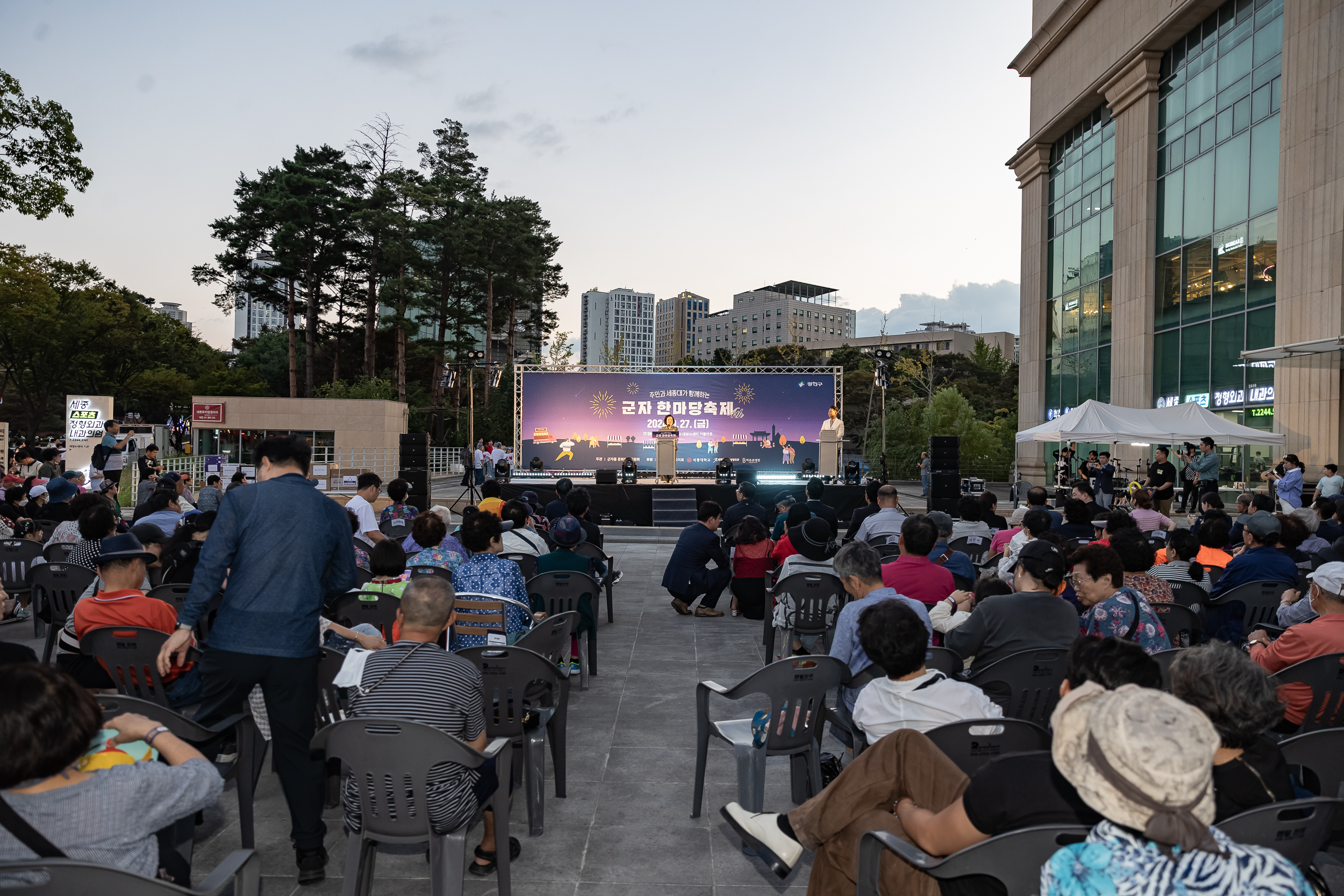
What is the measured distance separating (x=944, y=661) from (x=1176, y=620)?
1.81 m

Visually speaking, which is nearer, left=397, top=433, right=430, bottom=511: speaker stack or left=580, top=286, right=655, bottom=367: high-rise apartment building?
left=397, top=433, right=430, bottom=511: speaker stack

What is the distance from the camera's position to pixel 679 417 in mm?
20594

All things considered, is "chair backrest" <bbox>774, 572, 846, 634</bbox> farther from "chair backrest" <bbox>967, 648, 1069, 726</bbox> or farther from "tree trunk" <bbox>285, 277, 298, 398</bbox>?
"tree trunk" <bbox>285, 277, 298, 398</bbox>

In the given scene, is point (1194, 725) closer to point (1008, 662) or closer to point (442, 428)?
point (1008, 662)

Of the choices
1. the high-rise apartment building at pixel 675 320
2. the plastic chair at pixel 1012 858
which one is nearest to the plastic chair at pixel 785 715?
the plastic chair at pixel 1012 858

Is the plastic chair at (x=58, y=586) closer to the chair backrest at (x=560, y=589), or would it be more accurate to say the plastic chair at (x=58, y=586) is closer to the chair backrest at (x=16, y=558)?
the chair backrest at (x=16, y=558)

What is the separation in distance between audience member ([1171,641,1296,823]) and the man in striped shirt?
1792 millimetres

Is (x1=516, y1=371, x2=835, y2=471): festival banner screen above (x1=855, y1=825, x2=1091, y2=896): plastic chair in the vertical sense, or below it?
above

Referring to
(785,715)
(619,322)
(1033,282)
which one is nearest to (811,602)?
(785,715)

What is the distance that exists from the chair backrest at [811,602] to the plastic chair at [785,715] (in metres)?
1.80

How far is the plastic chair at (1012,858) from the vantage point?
154cm

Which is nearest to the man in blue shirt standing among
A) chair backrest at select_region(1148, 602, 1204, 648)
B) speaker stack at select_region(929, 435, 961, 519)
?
chair backrest at select_region(1148, 602, 1204, 648)

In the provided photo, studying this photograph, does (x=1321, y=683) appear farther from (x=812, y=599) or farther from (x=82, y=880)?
(x=82, y=880)

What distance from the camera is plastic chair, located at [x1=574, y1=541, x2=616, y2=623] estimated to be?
5.95 meters
